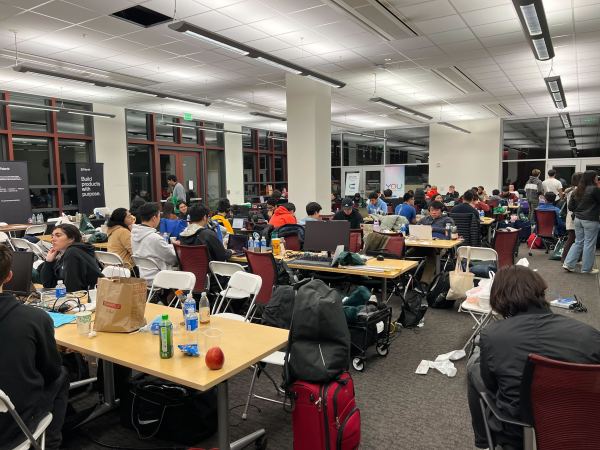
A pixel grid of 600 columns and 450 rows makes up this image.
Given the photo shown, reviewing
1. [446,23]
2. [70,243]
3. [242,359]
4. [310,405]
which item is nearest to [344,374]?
[310,405]

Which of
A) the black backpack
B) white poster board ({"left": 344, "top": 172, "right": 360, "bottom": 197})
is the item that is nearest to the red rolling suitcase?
the black backpack

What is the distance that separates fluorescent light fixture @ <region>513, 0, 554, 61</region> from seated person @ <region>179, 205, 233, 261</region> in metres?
3.77

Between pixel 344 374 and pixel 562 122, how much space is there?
1478cm

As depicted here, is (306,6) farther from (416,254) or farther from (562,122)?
(562,122)

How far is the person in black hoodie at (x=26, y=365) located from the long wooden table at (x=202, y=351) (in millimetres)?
286

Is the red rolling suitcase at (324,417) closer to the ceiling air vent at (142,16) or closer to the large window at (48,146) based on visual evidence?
the ceiling air vent at (142,16)

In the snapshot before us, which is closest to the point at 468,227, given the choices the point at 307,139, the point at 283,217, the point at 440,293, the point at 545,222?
the point at 440,293

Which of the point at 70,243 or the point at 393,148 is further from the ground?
the point at 393,148

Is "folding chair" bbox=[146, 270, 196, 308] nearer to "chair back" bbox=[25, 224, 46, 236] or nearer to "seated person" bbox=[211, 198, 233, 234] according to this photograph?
"seated person" bbox=[211, 198, 233, 234]

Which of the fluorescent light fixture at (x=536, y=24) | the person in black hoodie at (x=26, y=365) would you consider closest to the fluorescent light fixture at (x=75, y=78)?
the person in black hoodie at (x=26, y=365)

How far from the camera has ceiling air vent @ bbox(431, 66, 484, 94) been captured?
8508 mm

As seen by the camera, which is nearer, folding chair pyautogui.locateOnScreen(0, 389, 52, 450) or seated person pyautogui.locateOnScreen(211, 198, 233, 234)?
folding chair pyautogui.locateOnScreen(0, 389, 52, 450)

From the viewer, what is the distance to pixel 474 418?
2172 millimetres

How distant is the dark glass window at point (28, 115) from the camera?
988 cm
